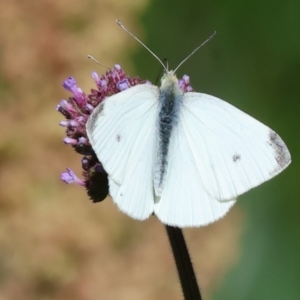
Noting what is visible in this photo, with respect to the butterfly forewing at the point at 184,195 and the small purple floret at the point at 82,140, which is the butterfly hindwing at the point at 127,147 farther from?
the small purple floret at the point at 82,140

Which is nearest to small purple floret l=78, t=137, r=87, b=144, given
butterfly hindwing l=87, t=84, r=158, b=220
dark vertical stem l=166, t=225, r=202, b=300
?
butterfly hindwing l=87, t=84, r=158, b=220

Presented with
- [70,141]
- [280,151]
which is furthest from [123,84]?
[280,151]

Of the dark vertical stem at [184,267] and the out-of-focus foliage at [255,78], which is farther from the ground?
the out-of-focus foliage at [255,78]

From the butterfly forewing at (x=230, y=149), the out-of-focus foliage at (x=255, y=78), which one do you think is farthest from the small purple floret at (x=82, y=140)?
the out-of-focus foliage at (x=255, y=78)

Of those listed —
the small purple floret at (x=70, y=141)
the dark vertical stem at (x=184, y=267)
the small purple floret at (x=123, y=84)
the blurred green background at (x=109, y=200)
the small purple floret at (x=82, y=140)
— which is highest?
the blurred green background at (x=109, y=200)

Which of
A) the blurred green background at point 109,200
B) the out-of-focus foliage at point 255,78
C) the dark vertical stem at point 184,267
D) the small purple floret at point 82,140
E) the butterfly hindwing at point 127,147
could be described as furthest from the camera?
the blurred green background at point 109,200

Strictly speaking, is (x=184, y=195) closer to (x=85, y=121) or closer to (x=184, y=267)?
(x=184, y=267)
